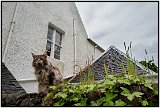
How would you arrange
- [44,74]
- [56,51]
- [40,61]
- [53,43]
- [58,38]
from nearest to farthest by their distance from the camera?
[44,74] < [40,61] < [53,43] < [56,51] < [58,38]

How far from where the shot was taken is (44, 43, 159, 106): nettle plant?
2104 mm

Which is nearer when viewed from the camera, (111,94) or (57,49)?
(111,94)

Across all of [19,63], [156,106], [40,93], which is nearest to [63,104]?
[40,93]

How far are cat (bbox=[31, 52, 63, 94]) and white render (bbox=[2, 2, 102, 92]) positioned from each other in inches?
113

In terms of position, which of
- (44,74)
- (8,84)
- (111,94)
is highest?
(44,74)

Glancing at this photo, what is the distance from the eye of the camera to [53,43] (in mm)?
8305

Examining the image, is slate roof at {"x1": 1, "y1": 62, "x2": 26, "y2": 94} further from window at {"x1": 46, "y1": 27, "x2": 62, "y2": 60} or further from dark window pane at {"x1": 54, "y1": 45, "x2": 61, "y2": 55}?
dark window pane at {"x1": 54, "y1": 45, "x2": 61, "y2": 55}

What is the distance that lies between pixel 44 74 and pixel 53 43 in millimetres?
5460

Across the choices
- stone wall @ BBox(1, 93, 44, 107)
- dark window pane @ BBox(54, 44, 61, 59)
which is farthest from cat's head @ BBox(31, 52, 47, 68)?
dark window pane @ BBox(54, 44, 61, 59)

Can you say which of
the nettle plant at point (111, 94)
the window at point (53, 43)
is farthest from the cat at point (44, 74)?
the window at point (53, 43)

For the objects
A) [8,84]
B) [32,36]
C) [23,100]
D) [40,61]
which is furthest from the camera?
[32,36]

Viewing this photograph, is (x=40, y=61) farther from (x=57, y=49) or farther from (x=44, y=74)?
(x=57, y=49)

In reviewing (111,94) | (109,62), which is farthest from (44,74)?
(109,62)

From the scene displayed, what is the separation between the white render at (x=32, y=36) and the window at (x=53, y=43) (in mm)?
250
